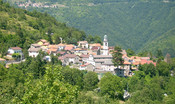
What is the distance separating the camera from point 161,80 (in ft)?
186

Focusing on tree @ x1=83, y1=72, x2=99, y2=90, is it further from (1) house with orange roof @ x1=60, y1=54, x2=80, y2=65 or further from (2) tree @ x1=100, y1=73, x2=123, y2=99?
(1) house with orange roof @ x1=60, y1=54, x2=80, y2=65

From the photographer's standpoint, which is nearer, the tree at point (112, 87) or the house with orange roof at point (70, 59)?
the tree at point (112, 87)

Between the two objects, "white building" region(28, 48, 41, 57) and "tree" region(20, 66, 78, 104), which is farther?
"white building" region(28, 48, 41, 57)

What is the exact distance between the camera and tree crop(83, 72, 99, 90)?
48978 millimetres

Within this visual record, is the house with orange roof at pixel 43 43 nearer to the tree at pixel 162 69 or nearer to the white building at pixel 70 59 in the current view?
the white building at pixel 70 59

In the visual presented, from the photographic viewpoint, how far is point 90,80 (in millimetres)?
50188

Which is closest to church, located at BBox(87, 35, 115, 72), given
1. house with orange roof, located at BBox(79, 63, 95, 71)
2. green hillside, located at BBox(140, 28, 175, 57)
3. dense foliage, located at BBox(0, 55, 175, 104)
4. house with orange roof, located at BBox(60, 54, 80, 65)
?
house with orange roof, located at BBox(79, 63, 95, 71)

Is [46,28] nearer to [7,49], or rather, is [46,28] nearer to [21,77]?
[7,49]

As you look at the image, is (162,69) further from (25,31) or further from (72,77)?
(25,31)

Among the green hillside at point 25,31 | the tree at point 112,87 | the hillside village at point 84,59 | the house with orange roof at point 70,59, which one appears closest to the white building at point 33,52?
the hillside village at point 84,59

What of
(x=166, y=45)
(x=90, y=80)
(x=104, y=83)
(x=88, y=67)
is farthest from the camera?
(x=166, y=45)

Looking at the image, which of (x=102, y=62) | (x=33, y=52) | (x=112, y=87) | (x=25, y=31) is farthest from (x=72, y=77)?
(x=25, y=31)

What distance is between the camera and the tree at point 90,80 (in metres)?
49.0

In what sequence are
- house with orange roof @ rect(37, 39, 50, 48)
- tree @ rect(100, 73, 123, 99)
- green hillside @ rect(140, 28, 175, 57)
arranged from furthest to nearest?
green hillside @ rect(140, 28, 175, 57) → house with orange roof @ rect(37, 39, 50, 48) → tree @ rect(100, 73, 123, 99)
